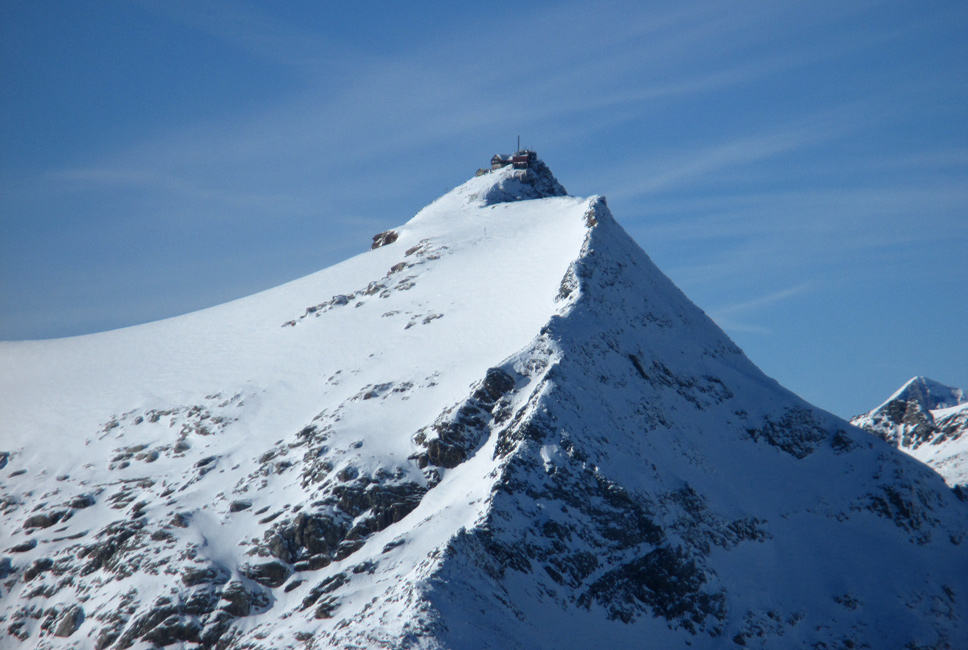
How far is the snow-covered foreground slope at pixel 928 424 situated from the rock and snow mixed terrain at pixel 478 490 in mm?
63380

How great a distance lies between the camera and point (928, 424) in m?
165

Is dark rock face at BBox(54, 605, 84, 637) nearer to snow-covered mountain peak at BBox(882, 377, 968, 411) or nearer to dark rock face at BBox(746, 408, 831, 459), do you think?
dark rock face at BBox(746, 408, 831, 459)

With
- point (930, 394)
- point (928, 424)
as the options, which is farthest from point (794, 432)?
point (930, 394)

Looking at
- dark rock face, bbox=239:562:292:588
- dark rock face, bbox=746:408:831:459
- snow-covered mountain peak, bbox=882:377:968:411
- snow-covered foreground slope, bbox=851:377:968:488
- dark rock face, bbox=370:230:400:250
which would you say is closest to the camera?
dark rock face, bbox=239:562:292:588

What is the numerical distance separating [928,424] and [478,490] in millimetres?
127595

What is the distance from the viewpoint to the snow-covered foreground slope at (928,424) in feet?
489

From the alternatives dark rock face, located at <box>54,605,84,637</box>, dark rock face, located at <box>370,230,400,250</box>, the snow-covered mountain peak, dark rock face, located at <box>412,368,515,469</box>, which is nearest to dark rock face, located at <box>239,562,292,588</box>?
dark rock face, located at <box>54,605,84,637</box>

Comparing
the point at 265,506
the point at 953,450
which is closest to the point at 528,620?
the point at 265,506

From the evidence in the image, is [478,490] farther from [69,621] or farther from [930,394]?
[930,394]

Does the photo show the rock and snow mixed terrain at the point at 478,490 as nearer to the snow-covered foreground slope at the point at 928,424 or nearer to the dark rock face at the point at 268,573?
the dark rock face at the point at 268,573

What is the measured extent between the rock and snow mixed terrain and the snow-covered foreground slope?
6338 centimetres

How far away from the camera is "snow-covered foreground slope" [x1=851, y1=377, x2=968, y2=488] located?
489 feet

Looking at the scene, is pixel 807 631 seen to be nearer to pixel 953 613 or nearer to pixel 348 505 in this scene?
pixel 953 613

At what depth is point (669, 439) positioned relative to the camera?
257ft
